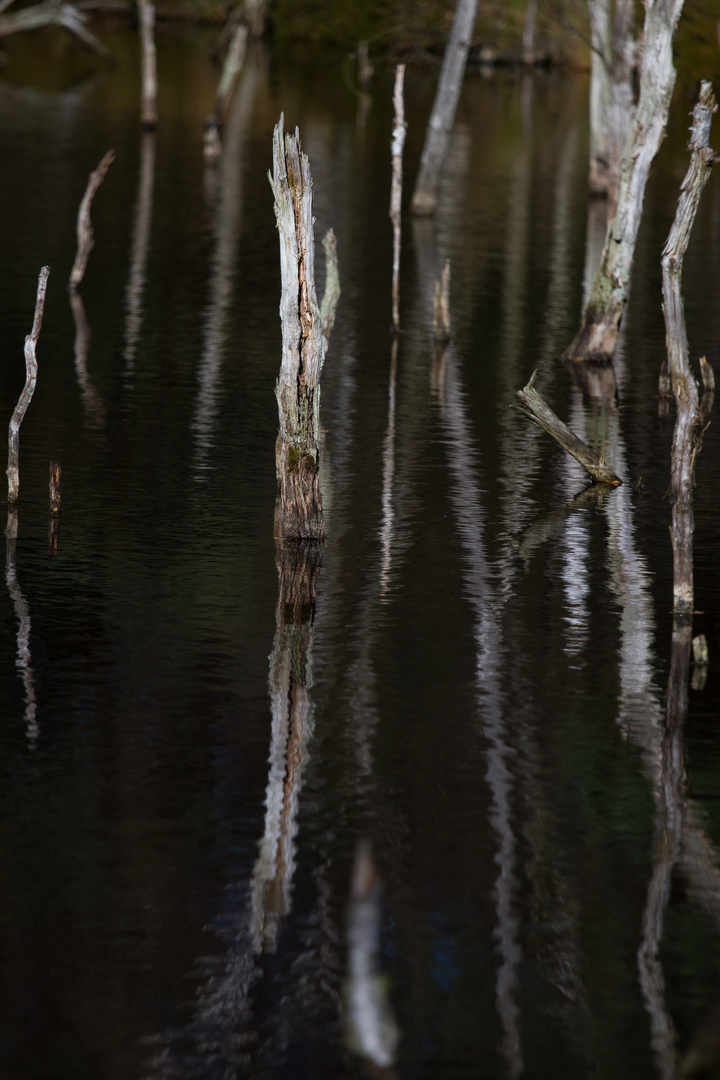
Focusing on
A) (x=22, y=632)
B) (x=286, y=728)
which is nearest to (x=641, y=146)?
(x=22, y=632)

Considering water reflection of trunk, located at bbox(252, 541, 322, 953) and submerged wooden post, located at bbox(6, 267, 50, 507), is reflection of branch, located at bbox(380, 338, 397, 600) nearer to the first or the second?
water reflection of trunk, located at bbox(252, 541, 322, 953)

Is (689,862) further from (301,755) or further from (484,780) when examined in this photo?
(301,755)

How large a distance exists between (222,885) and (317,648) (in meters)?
2.86

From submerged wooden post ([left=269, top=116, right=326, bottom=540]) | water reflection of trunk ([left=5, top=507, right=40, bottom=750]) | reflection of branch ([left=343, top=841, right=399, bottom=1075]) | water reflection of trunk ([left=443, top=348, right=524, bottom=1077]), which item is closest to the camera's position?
reflection of branch ([left=343, top=841, right=399, bottom=1075])

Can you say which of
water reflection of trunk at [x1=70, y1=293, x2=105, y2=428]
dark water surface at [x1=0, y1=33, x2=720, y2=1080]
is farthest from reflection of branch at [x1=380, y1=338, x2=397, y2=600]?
water reflection of trunk at [x1=70, y1=293, x2=105, y2=428]

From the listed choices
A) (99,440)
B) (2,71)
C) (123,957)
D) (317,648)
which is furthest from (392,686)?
(2,71)

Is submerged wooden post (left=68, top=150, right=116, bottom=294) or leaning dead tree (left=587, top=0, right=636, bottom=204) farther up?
leaning dead tree (left=587, top=0, right=636, bottom=204)

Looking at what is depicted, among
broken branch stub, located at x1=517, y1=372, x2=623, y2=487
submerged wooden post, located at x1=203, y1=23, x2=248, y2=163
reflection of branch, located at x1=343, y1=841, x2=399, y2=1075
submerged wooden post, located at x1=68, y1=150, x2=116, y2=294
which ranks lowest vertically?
broken branch stub, located at x1=517, y1=372, x2=623, y2=487

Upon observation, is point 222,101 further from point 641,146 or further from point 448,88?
point 641,146

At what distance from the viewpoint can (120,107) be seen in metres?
41.2

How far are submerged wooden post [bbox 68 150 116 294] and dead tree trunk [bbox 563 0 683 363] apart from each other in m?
5.88

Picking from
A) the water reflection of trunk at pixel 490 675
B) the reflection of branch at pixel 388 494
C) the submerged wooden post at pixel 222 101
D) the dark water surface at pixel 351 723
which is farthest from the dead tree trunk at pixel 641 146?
the submerged wooden post at pixel 222 101

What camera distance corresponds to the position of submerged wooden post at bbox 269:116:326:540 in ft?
33.6

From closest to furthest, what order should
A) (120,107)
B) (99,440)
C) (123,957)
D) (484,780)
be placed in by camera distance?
(123,957) < (484,780) < (99,440) < (120,107)
